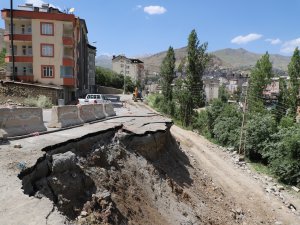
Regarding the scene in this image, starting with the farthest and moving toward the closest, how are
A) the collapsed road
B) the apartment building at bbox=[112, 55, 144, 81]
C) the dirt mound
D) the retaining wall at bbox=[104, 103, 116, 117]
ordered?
the apartment building at bbox=[112, 55, 144, 81]
the retaining wall at bbox=[104, 103, 116, 117]
the dirt mound
the collapsed road

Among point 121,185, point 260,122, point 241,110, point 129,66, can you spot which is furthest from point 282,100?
point 129,66

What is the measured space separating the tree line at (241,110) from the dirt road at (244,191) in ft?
16.9

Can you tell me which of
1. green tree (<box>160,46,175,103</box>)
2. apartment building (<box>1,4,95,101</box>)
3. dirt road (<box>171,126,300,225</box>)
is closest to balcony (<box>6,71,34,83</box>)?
apartment building (<box>1,4,95,101</box>)

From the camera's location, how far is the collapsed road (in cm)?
884

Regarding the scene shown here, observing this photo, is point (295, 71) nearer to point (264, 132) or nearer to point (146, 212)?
point (264, 132)

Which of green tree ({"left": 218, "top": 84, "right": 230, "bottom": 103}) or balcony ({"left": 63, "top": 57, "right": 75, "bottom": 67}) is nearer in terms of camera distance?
balcony ({"left": 63, "top": 57, "right": 75, "bottom": 67})

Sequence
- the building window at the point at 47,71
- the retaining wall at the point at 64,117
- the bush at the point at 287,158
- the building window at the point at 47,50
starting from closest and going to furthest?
1. the retaining wall at the point at 64,117
2. the bush at the point at 287,158
3. the building window at the point at 47,50
4. the building window at the point at 47,71

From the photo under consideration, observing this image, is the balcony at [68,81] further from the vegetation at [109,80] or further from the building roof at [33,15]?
the vegetation at [109,80]

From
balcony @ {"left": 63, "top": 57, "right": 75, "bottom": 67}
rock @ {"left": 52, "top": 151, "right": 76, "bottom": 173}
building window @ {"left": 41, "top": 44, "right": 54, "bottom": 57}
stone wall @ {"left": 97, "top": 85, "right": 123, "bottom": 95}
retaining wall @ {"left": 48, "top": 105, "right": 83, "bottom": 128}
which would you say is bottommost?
stone wall @ {"left": 97, "top": 85, "right": 123, "bottom": 95}

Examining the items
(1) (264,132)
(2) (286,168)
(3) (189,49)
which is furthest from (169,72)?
(2) (286,168)

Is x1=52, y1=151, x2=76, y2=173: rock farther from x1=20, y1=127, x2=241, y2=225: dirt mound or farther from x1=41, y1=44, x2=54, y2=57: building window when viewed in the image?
x1=41, y1=44, x2=54, y2=57: building window

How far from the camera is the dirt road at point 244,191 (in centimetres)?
1925

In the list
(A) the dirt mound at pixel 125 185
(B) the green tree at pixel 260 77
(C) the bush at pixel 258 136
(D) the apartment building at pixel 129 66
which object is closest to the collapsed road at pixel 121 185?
(A) the dirt mound at pixel 125 185

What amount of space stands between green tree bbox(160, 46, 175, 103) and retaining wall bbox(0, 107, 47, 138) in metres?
45.3
